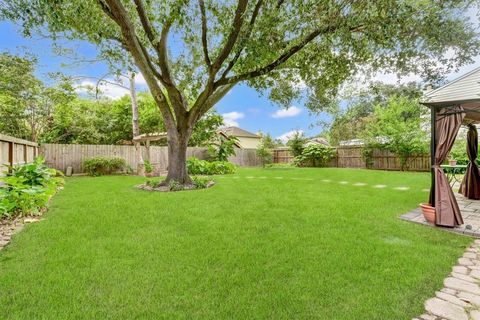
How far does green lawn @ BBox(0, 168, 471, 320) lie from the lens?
6.37 ft

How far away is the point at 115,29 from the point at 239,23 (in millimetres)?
3598

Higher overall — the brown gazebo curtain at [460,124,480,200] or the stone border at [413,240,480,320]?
the brown gazebo curtain at [460,124,480,200]

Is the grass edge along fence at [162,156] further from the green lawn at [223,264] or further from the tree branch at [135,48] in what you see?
the green lawn at [223,264]

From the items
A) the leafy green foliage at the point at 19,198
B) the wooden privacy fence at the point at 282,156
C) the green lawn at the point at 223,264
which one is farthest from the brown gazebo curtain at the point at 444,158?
the wooden privacy fence at the point at 282,156

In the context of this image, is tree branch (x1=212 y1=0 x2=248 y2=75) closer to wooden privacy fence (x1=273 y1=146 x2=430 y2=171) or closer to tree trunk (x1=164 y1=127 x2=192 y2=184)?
tree trunk (x1=164 y1=127 x2=192 y2=184)

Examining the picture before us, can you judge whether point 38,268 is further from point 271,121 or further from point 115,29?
point 271,121

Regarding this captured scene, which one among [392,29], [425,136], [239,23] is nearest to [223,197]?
[239,23]

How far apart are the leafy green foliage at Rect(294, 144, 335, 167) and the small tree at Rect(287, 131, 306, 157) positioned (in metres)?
0.41

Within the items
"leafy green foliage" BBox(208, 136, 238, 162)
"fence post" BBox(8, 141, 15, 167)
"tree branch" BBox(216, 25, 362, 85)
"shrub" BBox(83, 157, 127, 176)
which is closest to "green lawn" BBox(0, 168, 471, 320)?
"fence post" BBox(8, 141, 15, 167)

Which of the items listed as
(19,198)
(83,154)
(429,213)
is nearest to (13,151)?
(19,198)

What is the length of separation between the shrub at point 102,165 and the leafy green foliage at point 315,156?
1064cm

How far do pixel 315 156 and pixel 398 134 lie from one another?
4761mm

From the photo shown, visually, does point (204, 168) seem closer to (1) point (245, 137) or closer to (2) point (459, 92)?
(2) point (459, 92)

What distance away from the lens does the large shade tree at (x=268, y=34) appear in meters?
4.77
